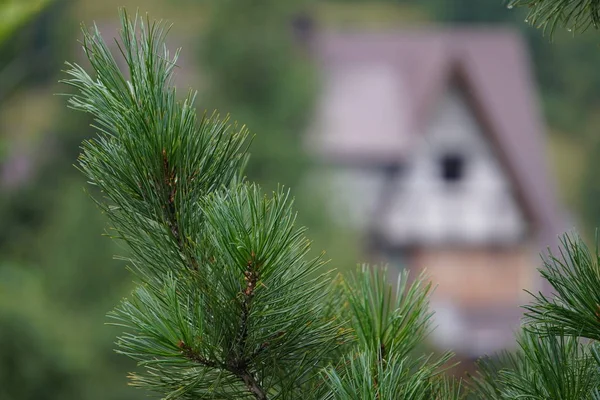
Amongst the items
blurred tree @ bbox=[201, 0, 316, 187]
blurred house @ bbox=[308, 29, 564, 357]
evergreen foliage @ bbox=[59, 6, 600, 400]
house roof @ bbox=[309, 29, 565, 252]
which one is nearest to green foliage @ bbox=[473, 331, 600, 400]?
evergreen foliage @ bbox=[59, 6, 600, 400]

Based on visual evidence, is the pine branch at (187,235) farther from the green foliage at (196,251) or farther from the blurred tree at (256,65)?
the blurred tree at (256,65)

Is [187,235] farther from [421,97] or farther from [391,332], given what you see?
[421,97]

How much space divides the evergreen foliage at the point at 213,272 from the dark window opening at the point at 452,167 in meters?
14.9

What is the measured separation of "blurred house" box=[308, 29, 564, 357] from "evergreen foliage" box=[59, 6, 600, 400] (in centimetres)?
1365

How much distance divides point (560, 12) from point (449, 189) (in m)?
14.7

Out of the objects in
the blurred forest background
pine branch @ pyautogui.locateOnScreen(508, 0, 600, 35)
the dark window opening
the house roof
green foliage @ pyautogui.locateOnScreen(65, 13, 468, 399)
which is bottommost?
green foliage @ pyautogui.locateOnScreen(65, 13, 468, 399)

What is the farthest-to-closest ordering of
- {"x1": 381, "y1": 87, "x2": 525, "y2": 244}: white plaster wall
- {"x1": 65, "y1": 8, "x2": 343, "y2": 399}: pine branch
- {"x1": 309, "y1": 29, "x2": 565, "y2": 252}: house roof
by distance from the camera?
{"x1": 309, "y1": 29, "x2": 565, "y2": 252}: house roof < {"x1": 381, "y1": 87, "x2": 525, "y2": 244}: white plaster wall < {"x1": 65, "y1": 8, "x2": 343, "y2": 399}: pine branch

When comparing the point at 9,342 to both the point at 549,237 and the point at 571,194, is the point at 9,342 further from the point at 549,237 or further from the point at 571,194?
the point at 571,194

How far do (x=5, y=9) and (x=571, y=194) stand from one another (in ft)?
82.9

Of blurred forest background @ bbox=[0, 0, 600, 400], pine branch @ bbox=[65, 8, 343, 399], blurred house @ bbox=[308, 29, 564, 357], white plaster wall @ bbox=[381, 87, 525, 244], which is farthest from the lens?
blurred house @ bbox=[308, 29, 564, 357]

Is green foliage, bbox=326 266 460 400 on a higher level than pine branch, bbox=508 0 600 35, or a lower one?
lower

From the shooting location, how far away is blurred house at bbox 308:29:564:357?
15.5 meters

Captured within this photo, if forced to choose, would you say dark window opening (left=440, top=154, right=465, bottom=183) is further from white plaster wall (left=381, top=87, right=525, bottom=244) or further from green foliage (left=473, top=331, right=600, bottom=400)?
green foliage (left=473, top=331, right=600, bottom=400)

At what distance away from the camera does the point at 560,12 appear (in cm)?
83
